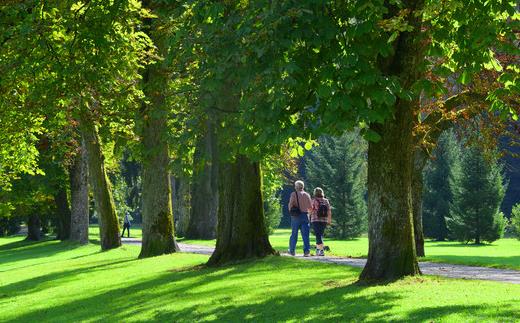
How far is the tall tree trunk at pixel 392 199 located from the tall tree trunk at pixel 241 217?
5.43 meters

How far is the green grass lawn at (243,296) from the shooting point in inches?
439

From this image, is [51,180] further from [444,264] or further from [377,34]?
[377,34]

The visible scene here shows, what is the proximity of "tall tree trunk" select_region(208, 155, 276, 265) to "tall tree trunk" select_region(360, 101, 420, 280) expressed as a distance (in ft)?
17.8

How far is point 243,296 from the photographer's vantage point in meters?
14.0

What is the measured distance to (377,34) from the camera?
1170 cm

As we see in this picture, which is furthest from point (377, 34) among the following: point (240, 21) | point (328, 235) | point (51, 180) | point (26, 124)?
point (328, 235)

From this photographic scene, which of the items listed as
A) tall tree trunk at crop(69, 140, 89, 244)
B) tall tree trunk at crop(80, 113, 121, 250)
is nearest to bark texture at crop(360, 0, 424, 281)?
tall tree trunk at crop(80, 113, 121, 250)

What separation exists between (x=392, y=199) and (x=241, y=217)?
583 centimetres

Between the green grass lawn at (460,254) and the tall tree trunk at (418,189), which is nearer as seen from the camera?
the green grass lawn at (460,254)

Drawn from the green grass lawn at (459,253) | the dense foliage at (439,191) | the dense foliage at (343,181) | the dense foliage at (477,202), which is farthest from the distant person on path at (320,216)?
the dense foliage at (439,191)

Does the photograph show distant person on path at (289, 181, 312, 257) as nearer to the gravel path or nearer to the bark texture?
the gravel path

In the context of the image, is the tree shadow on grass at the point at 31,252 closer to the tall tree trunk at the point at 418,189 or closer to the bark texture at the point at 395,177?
the tall tree trunk at the point at 418,189

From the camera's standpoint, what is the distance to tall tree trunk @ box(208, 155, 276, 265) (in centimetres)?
1853

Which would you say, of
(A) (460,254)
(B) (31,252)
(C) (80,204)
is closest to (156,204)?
(A) (460,254)
